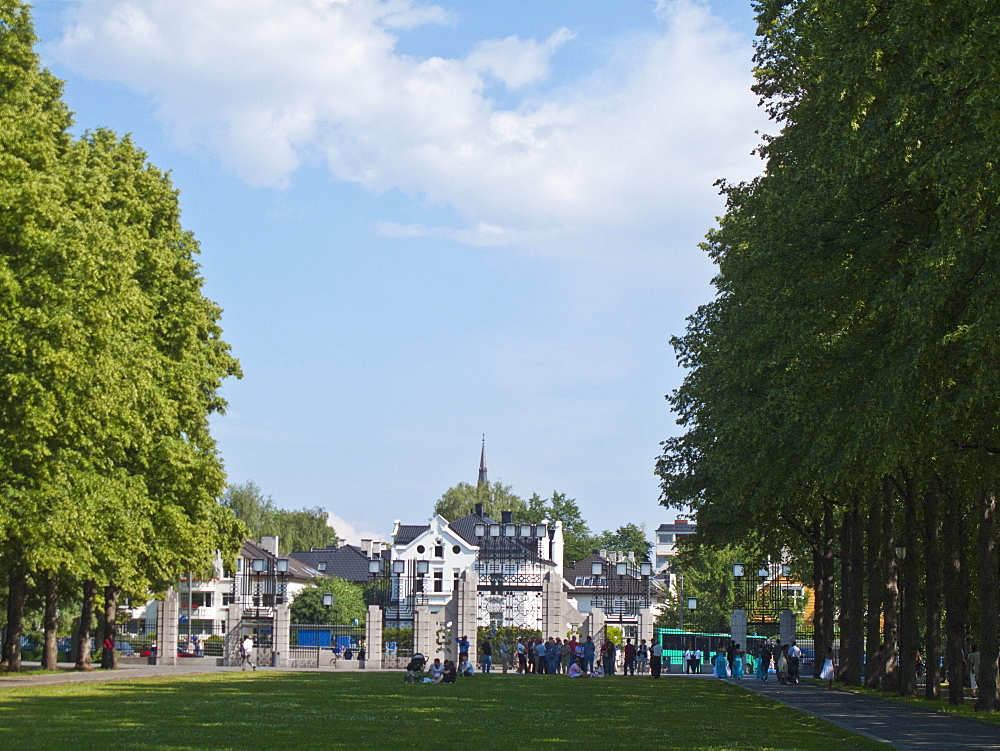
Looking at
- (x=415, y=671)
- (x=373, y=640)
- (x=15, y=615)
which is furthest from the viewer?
(x=373, y=640)

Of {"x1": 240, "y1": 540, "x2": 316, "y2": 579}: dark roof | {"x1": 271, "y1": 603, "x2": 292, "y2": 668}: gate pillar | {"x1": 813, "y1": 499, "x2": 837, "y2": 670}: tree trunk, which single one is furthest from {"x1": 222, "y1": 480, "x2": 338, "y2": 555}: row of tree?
{"x1": 813, "y1": 499, "x2": 837, "y2": 670}: tree trunk

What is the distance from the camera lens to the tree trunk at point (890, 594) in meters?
33.6

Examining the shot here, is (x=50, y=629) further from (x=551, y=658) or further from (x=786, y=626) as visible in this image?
(x=786, y=626)

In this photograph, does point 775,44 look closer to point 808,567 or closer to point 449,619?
point 449,619

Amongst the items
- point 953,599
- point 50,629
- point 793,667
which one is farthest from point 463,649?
point 953,599

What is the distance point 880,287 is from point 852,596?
18.5 m

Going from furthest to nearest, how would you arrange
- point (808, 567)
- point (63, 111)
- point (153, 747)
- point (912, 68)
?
point (808, 567), point (63, 111), point (912, 68), point (153, 747)

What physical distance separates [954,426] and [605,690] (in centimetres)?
1938

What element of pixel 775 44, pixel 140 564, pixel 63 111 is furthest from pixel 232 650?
pixel 775 44

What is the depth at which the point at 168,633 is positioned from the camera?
56.6 m

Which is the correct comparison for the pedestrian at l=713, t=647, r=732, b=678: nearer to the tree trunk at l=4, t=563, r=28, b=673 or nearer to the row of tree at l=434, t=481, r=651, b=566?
the tree trunk at l=4, t=563, r=28, b=673

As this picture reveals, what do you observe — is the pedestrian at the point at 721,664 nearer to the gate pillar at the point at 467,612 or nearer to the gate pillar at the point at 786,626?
the gate pillar at the point at 786,626

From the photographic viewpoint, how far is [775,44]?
2889 cm

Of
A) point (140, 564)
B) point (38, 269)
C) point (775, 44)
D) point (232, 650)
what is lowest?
point (232, 650)
